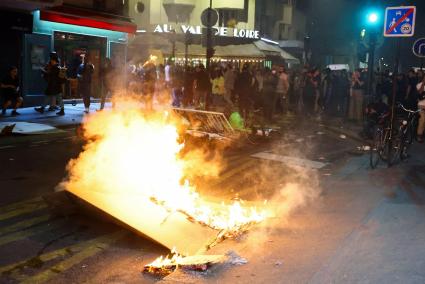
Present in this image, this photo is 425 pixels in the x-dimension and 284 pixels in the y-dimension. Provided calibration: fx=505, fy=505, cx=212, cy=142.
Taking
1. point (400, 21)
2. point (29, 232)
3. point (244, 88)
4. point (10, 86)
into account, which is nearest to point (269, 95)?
point (244, 88)

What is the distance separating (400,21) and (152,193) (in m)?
6.75

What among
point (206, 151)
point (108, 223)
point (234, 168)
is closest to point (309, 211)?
point (108, 223)

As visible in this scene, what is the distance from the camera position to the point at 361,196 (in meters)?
7.22

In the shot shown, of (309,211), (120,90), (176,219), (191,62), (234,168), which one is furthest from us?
(191,62)

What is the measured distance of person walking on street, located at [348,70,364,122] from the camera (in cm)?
1819

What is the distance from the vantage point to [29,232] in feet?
18.1

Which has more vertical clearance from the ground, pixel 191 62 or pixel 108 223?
pixel 191 62

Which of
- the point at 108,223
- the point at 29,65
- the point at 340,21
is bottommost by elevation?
the point at 108,223

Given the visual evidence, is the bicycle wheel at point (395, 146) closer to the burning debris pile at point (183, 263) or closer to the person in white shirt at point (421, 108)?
the person in white shirt at point (421, 108)

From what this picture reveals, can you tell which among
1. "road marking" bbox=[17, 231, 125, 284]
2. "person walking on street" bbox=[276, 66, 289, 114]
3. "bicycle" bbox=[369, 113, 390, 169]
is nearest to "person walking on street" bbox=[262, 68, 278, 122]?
"person walking on street" bbox=[276, 66, 289, 114]

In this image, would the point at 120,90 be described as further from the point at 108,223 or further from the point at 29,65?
the point at 108,223

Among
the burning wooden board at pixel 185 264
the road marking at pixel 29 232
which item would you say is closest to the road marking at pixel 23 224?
the road marking at pixel 29 232

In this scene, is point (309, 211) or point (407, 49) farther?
point (407, 49)

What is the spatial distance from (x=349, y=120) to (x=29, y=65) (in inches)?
469
